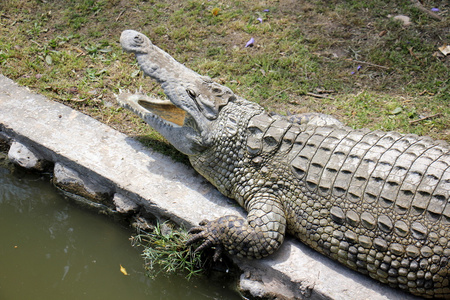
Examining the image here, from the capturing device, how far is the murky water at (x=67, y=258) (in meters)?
3.59

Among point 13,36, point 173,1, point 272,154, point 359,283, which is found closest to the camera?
point 359,283

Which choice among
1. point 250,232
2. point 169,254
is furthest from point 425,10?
point 169,254

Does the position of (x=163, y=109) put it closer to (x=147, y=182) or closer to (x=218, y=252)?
(x=147, y=182)

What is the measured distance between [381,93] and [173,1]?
9.49ft

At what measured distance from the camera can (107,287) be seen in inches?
143

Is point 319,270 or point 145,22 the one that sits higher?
point 145,22

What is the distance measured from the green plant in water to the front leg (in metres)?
0.15

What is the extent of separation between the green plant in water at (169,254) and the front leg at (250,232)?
0.15 m

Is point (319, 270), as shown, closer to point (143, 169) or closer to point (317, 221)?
point (317, 221)

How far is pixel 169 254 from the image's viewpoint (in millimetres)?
3723

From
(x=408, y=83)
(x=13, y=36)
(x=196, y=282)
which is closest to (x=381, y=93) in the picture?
(x=408, y=83)

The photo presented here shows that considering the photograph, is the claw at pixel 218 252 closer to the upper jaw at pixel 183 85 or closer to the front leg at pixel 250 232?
the front leg at pixel 250 232

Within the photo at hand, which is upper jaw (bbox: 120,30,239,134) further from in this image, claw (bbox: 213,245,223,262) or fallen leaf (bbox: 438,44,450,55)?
fallen leaf (bbox: 438,44,450,55)

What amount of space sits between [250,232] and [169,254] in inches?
28.5
